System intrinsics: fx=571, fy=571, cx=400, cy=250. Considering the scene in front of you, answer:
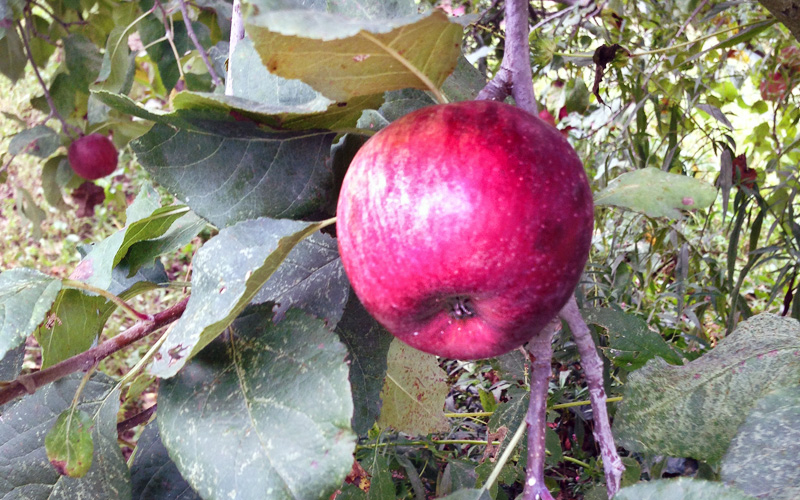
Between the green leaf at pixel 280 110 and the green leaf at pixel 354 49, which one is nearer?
the green leaf at pixel 354 49

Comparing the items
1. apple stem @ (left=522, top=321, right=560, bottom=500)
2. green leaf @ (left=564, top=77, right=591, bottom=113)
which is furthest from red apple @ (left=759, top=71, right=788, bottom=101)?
apple stem @ (left=522, top=321, right=560, bottom=500)

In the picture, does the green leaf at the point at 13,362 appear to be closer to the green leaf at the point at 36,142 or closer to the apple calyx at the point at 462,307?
the apple calyx at the point at 462,307

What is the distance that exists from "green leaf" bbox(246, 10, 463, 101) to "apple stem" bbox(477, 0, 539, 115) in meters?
0.07

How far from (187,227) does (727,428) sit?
0.73m

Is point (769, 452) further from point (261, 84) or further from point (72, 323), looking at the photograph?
point (72, 323)

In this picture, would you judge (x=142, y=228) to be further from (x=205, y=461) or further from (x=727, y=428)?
(x=727, y=428)

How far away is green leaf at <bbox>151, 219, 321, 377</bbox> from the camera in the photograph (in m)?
0.49

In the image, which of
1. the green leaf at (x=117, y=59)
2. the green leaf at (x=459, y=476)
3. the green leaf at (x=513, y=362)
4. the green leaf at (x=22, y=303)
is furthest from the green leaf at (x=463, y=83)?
the green leaf at (x=117, y=59)

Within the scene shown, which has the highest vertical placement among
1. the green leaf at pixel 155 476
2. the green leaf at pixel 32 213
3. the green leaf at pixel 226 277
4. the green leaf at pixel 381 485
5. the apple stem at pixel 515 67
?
the apple stem at pixel 515 67

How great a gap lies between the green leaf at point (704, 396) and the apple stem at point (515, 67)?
1.17ft

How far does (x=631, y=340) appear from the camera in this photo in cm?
89

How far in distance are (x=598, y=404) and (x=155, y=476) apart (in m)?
0.52

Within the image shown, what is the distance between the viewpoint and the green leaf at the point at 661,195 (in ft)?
1.80

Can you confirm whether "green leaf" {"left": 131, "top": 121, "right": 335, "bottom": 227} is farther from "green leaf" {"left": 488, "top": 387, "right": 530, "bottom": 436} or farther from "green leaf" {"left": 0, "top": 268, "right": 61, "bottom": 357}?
"green leaf" {"left": 488, "top": 387, "right": 530, "bottom": 436}
